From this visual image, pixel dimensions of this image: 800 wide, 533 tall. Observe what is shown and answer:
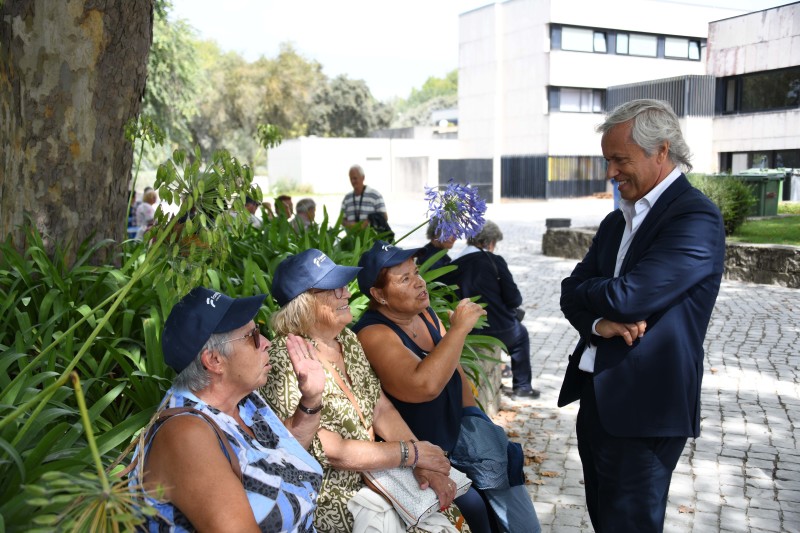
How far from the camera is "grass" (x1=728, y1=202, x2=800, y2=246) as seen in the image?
592 inches

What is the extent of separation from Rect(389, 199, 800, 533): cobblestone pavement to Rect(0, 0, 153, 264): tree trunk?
3.21 m

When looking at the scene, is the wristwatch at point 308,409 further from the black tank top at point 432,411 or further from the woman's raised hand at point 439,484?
the black tank top at point 432,411

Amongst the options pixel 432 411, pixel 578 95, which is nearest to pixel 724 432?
pixel 432 411

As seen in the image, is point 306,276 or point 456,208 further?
point 456,208

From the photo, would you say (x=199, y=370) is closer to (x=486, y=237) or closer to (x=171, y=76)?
(x=486, y=237)

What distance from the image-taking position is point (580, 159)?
43.6 metres

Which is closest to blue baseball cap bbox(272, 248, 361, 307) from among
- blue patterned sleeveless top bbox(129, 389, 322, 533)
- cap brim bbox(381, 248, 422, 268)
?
cap brim bbox(381, 248, 422, 268)

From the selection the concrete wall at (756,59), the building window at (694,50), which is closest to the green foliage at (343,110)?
the building window at (694,50)

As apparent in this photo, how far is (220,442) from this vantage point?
238 centimetres

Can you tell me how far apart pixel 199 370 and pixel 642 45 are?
47105mm

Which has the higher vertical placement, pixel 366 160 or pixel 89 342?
pixel 366 160

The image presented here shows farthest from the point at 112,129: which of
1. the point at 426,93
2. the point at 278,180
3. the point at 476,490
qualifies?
the point at 426,93

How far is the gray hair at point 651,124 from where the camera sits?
301 centimetres

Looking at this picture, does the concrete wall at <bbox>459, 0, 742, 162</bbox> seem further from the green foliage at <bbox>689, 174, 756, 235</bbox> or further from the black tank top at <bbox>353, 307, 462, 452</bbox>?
the black tank top at <bbox>353, 307, 462, 452</bbox>
